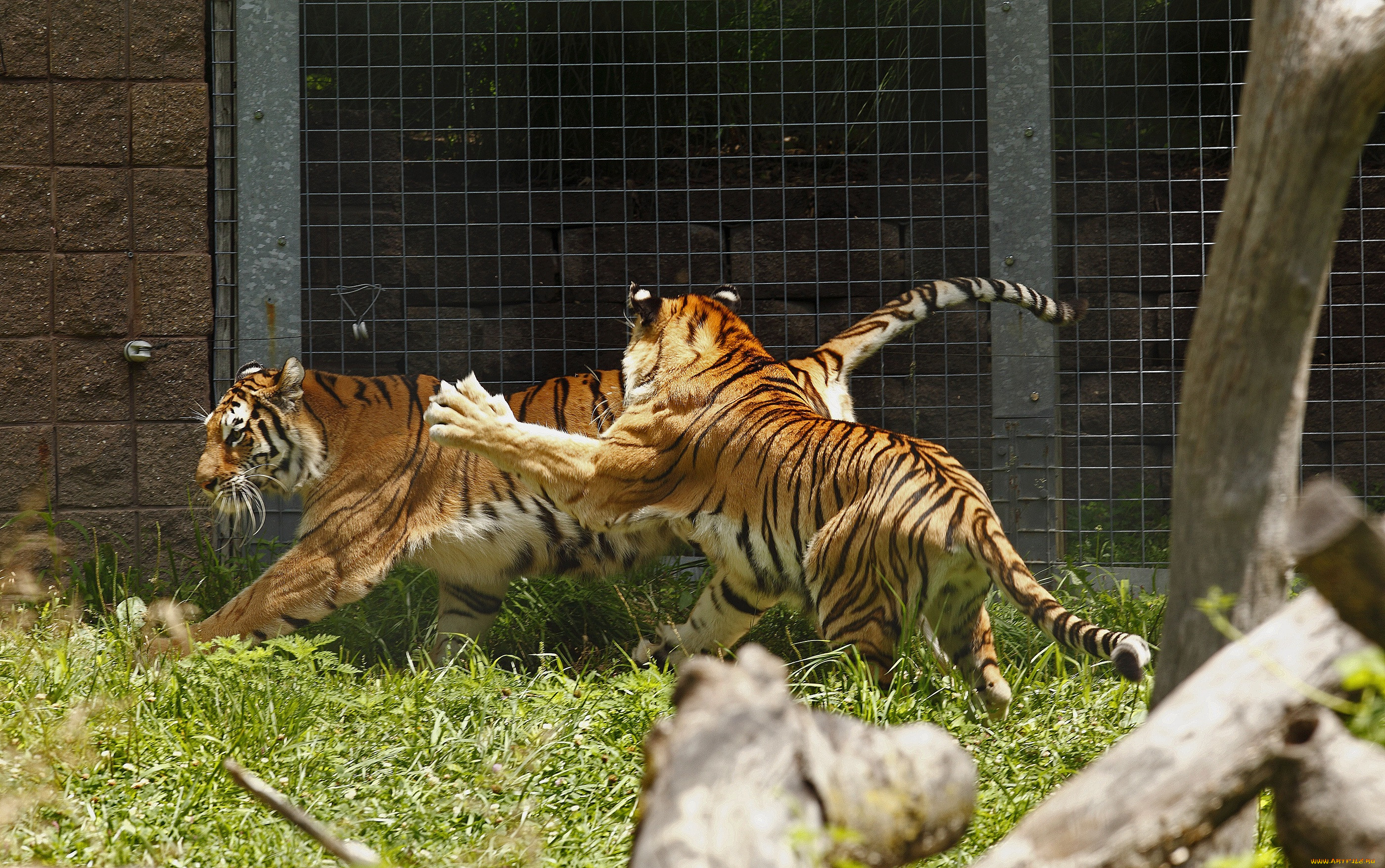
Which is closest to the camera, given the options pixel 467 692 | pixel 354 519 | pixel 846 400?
pixel 467 692

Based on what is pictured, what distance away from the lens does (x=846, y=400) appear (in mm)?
4512

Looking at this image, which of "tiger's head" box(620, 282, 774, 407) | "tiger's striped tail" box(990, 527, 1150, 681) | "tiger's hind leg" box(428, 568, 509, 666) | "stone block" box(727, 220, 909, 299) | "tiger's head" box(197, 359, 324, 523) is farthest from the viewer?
"stone block" box(727, 220, 909, 299)

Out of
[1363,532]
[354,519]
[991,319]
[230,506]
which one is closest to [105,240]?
[230,506]

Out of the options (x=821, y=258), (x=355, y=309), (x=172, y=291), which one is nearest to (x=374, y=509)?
(x=172, y=291)

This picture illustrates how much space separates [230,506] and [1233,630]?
3448 mm

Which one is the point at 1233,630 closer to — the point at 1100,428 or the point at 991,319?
the point at 991,319

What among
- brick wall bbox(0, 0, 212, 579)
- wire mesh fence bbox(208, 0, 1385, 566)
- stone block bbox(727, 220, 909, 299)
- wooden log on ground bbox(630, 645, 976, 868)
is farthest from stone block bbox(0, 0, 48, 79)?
wooden log on ground bbox(630, 645, 976, 868)

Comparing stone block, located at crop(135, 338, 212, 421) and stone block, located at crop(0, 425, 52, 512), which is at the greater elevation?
stone block, located at crop(135, 338, 212, 421)

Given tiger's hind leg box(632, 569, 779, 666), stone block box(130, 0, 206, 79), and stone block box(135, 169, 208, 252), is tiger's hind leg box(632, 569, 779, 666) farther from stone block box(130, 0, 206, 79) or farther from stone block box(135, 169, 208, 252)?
stone block box(130, 0, 206, 79)

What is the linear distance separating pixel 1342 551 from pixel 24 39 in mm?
5407

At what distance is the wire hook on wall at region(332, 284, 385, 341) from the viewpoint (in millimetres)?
4973

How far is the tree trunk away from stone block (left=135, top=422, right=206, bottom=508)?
432 centimetres

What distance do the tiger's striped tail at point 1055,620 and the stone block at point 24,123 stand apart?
14.2ft

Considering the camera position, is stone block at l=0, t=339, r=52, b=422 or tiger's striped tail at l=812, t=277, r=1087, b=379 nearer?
tiger's striped tail at l=812, t=277, r=1087, b=379
